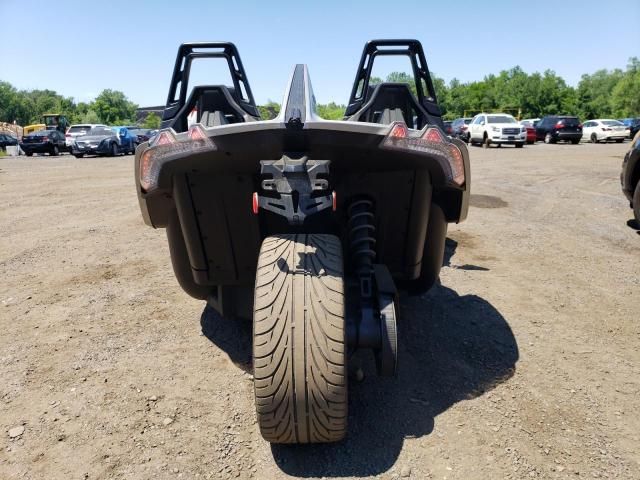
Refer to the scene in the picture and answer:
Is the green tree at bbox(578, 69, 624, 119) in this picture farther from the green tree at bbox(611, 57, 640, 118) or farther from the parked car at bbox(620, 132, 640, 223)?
the parked car at bbox(620, 132, 640, 223)

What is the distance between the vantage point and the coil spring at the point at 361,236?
255 cm

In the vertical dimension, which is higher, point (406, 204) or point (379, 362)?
point (406, 204)

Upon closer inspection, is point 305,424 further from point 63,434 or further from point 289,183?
point 63,434

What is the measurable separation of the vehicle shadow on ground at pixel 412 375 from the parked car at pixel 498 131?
72.8ft

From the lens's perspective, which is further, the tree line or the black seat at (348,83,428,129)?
the tree line

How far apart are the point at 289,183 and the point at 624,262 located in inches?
181

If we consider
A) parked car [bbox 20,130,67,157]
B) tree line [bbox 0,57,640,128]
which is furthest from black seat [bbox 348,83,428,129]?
tree line [bbox 0,57,640,128]

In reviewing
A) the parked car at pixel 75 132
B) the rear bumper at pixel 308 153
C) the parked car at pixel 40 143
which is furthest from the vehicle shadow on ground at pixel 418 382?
the parked car at pixel 40 143

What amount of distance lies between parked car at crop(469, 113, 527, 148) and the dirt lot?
2004 centimetres

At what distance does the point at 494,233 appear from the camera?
6457 mm

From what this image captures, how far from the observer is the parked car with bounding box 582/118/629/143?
28.4m

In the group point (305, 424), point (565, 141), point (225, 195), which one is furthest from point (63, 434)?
point (565, 141)

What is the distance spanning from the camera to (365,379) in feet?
9.51

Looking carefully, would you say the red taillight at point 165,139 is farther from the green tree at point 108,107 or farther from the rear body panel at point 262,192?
the green tree at point 108,107
